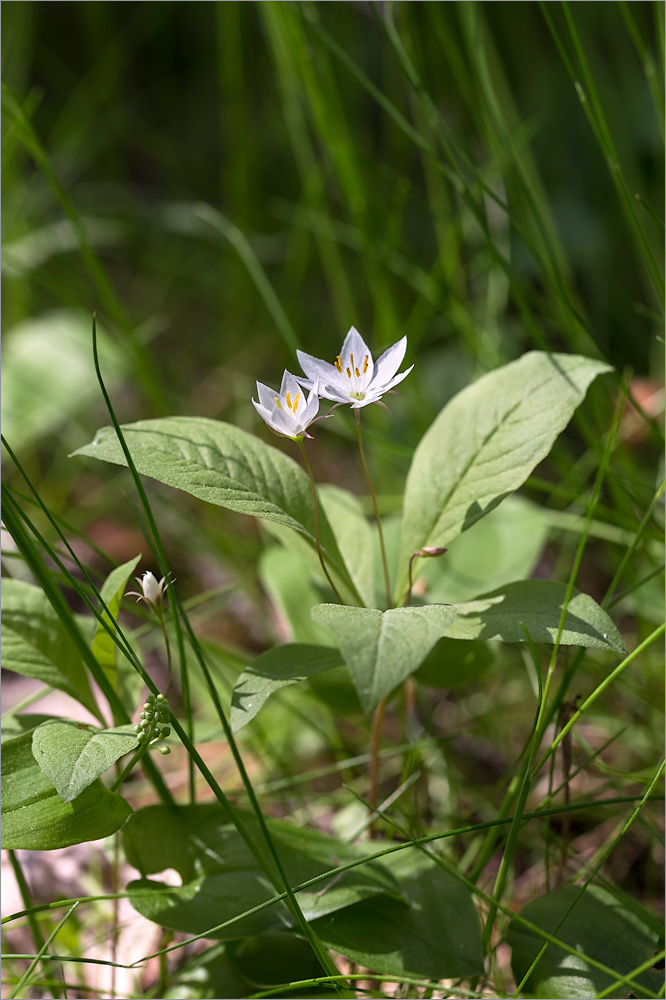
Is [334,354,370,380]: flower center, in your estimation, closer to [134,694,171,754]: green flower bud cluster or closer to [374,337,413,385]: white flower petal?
[374,337,413,385]: white flower petal

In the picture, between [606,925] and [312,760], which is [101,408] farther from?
[606,925]

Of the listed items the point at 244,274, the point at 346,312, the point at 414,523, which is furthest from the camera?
the point at 244,274

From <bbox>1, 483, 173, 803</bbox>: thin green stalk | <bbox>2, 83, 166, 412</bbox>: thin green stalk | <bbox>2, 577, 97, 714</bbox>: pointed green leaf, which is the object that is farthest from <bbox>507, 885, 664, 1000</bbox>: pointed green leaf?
<bbox>2, 83, 166, 412</bbox>: thin green stalk

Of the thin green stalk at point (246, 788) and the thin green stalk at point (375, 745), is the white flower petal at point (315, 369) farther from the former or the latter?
the thin green stalk at point (375, 745)

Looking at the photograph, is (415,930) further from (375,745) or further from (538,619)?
(538,619)

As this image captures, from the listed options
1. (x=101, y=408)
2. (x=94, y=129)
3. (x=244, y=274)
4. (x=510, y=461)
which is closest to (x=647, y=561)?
(x=510, y=461)

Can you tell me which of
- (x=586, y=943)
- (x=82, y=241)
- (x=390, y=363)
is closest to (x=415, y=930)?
(x=586, y=943)
